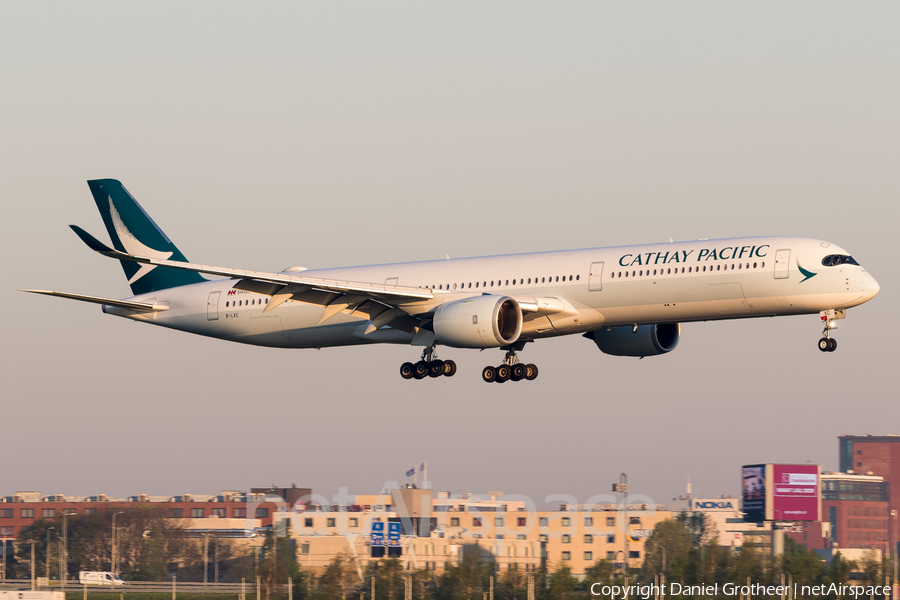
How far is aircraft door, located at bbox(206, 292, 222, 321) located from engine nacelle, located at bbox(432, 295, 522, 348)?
44.5 feet

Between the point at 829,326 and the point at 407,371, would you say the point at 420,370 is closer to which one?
the point at 407,371

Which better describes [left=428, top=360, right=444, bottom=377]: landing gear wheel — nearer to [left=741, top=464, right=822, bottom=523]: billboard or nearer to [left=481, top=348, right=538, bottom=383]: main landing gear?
[left=481, top=348, right=538, bottom=383]: main landing gear

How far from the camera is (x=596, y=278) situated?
1826 inches

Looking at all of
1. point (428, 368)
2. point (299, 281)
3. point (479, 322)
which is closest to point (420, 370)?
point (428, 368)

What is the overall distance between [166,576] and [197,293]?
37.0 meters

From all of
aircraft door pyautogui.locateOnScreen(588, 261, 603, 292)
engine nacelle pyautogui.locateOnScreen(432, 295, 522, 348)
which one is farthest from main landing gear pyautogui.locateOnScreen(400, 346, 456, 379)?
aircraft door pyautogui.locateOnScreen(588, 261, 603, 292)

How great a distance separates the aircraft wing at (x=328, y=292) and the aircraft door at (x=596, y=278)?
665cm

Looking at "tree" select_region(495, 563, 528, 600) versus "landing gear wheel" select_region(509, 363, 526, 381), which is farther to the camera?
"tree" select_region(495, 563, 528, 600)

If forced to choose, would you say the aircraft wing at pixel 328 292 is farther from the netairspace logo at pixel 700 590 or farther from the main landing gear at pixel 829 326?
the netairspace logo at pixel 700 590

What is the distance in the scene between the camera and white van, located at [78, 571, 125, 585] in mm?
84812

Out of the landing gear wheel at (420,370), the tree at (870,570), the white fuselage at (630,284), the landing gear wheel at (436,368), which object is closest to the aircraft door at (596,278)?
the white fuselage at (630,284)

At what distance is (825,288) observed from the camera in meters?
43.2

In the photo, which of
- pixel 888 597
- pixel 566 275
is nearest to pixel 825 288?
pixel 566 275

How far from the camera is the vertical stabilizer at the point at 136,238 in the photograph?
58594 mm
